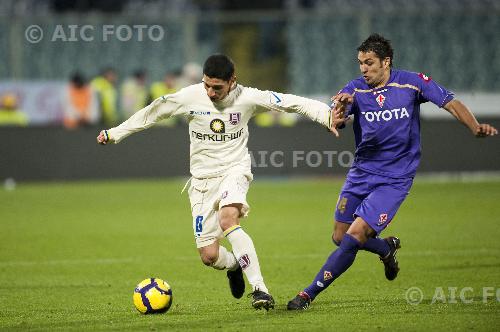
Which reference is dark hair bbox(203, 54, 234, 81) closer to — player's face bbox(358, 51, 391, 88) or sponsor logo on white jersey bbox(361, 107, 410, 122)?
player's face bbox(358, 51, 391, 88)

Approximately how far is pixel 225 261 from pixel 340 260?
1.09 metres

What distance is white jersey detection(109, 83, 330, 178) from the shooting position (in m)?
7.89

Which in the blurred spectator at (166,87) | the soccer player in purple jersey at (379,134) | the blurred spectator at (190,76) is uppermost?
the blurred spectator at (190,76)

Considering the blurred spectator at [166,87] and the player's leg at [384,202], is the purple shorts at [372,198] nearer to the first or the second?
the player's leg at [384,202]

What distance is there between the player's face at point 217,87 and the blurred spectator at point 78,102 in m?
14.3

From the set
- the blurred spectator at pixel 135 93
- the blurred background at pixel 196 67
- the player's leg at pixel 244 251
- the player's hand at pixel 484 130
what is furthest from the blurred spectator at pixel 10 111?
the player's hand at pixel 484 130

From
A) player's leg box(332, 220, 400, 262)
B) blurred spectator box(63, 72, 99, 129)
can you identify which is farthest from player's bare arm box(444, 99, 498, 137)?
blurred spectator box(63, 72, 99, 129)

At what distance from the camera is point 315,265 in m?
10.5

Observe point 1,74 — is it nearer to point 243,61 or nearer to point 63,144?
point 63,144

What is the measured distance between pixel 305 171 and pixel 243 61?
221 inches

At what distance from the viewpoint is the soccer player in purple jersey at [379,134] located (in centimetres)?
761

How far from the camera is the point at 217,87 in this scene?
301 inches

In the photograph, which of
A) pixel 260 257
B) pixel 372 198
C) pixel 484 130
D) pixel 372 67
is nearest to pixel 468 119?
pixel 484 130

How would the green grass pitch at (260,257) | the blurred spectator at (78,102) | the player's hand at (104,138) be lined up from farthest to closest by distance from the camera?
the blurred spectator at (78,102) → the player's hand at (104,138) → the green grass pitch at (260,257)
